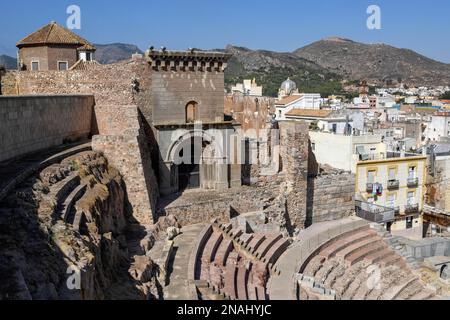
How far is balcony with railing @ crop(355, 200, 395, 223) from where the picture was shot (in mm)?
23175

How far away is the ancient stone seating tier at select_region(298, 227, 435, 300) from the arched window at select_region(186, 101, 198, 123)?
7720 mm

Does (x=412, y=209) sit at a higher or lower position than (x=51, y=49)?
lower

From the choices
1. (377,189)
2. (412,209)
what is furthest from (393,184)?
(412,209)

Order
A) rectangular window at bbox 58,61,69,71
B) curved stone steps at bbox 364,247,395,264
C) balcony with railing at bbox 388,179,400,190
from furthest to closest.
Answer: balcony with railing at bbox 388,179,400,190 < rectangular window at bbox 58,61,69,71 < curved stone steps at bbox 364,247,395,264

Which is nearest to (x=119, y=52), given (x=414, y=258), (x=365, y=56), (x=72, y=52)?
(x=365, y=56)

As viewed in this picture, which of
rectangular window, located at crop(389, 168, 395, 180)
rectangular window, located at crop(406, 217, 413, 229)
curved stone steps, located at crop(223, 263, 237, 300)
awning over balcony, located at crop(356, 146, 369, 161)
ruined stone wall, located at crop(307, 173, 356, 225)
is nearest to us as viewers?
curved stone steps, located at crop(223, 263, 237, 300)

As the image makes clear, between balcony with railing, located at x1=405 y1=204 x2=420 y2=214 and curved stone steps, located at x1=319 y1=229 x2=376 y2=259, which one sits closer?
curved stone steps, located at x1=319 y1=229 x2=376 y2=259

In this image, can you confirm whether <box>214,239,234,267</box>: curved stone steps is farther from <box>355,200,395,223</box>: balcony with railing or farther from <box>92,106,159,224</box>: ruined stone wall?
<box>355,200,395,223</box>: balcony with railing

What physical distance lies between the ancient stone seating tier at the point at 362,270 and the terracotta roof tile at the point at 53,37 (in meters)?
17.4

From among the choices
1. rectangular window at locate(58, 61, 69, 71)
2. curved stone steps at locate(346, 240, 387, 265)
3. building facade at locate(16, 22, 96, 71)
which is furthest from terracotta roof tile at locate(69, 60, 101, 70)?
curved stone steps at locate(346, 240, 387, 265)

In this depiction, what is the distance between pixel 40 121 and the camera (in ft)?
47.1

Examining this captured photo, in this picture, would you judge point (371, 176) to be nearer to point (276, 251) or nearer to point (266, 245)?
point (276, 251)

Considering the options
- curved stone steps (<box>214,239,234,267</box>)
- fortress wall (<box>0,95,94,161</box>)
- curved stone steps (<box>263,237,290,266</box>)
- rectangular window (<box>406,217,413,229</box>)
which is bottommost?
rectangular window (<box>406,217,413,229</box>)

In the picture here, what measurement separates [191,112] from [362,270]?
9785 millimetres
